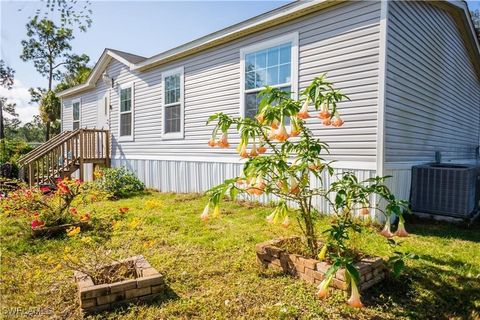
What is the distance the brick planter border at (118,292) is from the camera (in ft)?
7.55

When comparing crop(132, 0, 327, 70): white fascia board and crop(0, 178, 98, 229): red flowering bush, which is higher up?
crop(132, 0, 327, 70): white fascia board

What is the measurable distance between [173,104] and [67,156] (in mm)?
3776

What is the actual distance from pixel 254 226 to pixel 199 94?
431cm

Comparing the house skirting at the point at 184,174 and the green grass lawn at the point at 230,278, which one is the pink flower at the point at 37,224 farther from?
the house skirting at the point at 184,174

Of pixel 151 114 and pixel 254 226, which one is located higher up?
pixel 151 114

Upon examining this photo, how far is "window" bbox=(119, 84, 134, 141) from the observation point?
10.2 m

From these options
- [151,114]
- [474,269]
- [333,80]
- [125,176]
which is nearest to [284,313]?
[474,269]

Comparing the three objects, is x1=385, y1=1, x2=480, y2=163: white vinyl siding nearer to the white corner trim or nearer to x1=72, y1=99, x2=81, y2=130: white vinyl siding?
the white corner trim

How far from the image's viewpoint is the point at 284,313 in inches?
88.7

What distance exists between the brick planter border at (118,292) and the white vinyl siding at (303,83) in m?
3.72

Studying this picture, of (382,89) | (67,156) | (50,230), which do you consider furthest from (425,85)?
(67,156)

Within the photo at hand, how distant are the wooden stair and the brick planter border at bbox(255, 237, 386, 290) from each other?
7.56 meters

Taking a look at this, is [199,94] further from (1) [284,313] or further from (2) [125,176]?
(1) [284,313]

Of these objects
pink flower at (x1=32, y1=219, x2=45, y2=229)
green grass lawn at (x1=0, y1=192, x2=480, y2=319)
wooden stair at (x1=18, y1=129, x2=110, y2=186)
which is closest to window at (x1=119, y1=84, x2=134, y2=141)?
wooden stair at (x1=18, y1=129, x2=110, y2=186)
